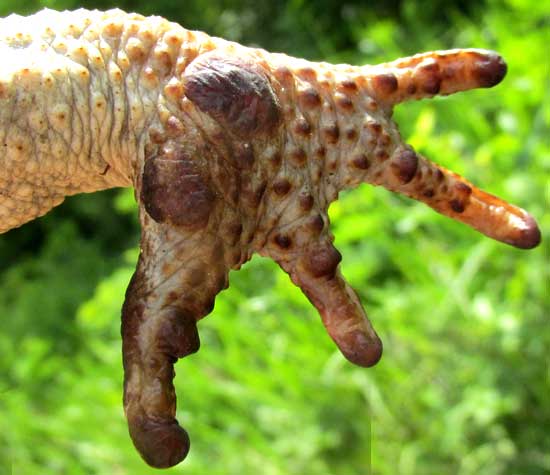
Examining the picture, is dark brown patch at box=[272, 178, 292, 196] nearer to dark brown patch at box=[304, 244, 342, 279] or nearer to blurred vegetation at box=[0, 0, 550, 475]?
dark brown patch at box=[304, 244, 342, 279]

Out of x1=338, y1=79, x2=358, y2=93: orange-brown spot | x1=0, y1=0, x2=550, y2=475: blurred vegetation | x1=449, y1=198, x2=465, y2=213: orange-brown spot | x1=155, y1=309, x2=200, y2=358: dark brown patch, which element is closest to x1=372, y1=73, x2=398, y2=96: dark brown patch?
x1=338, y1=79, x2=358, y2=93: orange-brown spot

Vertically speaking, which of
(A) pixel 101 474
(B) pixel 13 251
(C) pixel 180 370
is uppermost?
(C) pixel 180 370

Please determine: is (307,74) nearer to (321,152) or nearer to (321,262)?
(321,152)

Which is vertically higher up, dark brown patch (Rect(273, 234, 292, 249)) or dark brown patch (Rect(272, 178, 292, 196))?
dark brown patch (Rect(272, 178, 292, 196))

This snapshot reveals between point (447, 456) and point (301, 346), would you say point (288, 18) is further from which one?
point (447, 456)

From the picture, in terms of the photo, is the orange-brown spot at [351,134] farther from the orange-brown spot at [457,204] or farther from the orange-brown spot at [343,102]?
the orange-brown spot at [457,204]

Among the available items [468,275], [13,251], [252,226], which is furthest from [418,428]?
[13,251]
